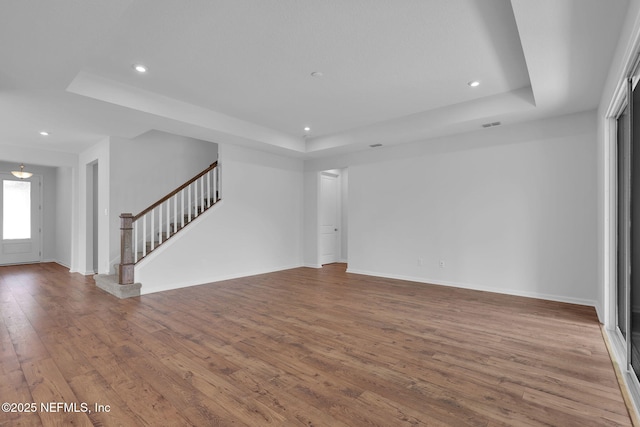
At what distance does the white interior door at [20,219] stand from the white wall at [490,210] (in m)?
8.66

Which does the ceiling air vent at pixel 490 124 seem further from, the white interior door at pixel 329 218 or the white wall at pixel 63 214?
the white wall at pixel 63 214

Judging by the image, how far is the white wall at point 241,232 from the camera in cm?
537

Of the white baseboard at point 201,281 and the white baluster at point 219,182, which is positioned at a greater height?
the white baluster at point 219,182

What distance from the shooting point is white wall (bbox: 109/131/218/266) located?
5772 millimetres

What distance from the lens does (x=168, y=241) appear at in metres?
5.36

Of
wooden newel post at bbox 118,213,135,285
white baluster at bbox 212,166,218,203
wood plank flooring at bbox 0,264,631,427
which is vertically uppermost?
white baluster at bbox 212,166,218,203

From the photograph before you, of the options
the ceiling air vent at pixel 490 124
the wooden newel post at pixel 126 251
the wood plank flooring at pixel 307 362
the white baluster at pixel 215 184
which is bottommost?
the wood plank flooring at pixel 307 362

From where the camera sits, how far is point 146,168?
20.6ft

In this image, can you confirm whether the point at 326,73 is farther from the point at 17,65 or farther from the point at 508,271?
the point at 508,271

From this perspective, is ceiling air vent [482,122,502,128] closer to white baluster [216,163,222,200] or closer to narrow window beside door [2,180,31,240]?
white baluster [216,163,222,200]

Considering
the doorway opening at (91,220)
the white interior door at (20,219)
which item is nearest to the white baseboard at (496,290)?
the doorway opening at (91,220)

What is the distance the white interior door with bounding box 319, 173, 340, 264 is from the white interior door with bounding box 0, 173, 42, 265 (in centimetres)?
771

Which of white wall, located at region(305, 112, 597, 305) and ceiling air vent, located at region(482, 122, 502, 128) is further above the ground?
ceiling air vent, located at region(482, 122, 502, 128)

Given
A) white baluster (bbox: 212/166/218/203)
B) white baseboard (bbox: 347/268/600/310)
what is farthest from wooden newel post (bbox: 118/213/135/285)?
white baseboard (bbox: 347/268/600/310)
